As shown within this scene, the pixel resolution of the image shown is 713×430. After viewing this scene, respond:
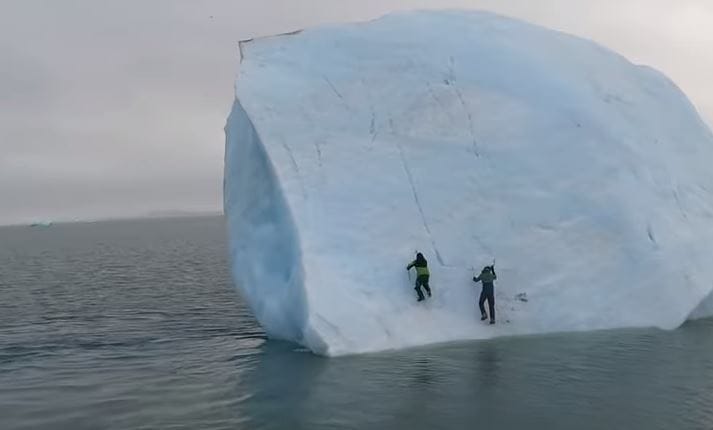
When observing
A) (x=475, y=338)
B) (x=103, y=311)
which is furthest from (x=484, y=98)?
(x=103, y=311)

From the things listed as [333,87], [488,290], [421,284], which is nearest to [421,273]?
[421,284]

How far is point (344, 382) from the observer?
1077cm

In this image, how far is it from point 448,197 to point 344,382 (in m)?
4.85

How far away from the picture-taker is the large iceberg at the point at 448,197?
43.1 feet

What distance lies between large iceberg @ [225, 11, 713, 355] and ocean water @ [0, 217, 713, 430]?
0.70 metres

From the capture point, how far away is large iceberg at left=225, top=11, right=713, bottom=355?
13125 mm

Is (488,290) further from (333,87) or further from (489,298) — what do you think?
(333,87)

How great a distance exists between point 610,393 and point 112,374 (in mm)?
8044

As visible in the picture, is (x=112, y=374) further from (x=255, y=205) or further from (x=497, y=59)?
(x=497, y=59)

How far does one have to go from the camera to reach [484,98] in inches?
590

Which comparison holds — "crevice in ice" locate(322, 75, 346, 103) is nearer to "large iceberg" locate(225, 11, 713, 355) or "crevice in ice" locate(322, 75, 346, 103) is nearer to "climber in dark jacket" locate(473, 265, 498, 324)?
"large iceberg" locate(225, 11, 713, 355)

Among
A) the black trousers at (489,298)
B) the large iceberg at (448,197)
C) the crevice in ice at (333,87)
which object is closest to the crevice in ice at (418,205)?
the large iceberg at (448,197)

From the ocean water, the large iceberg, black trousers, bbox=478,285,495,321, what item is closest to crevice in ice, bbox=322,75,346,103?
the large iceberg

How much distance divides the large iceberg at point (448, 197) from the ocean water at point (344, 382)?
0.70m
